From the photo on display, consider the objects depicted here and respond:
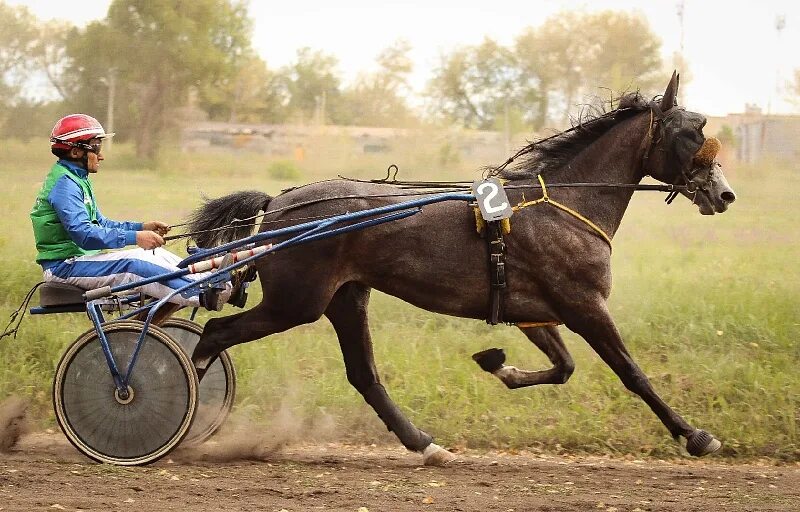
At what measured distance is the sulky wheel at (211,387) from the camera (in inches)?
252

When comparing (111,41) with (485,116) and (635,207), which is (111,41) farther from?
(635,207)

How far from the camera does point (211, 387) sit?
6.41 m

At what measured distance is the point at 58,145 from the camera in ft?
18.6

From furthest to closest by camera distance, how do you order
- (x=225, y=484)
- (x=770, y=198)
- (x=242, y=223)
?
(x=770, y=198) < (x=242, y=223) < (x=225, y=484)

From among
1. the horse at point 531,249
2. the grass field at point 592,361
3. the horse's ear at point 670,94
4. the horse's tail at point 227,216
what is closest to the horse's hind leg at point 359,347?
the horse at point 531,249

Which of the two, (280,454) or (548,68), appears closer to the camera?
(280,454)

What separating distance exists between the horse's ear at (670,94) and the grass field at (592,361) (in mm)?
2303

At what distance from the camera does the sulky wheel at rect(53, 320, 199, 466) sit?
557 centimetres

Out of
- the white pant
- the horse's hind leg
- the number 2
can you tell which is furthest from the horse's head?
the white pant

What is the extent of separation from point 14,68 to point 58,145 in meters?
7.61

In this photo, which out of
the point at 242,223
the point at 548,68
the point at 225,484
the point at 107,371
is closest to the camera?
A: the point at 225,484

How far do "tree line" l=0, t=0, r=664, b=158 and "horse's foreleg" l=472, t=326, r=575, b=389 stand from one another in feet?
20.1

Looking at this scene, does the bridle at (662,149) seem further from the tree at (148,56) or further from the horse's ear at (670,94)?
the tree at (148,56)

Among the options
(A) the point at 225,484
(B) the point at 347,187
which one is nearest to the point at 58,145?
(B) the point at 347,187
